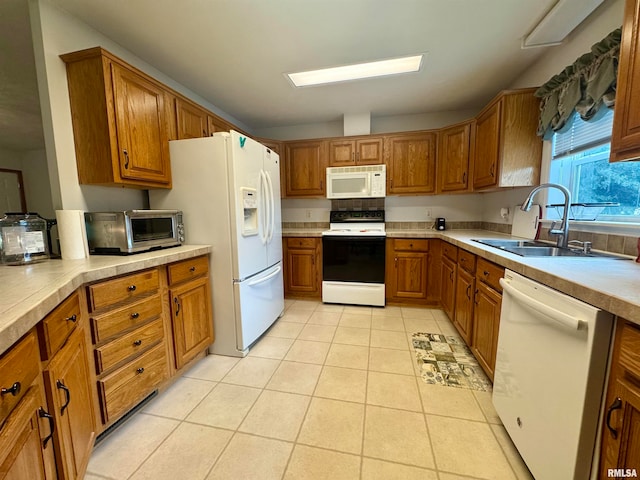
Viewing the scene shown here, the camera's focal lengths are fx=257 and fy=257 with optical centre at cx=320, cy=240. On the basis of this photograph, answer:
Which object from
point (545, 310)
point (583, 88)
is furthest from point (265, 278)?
point (583, 88)

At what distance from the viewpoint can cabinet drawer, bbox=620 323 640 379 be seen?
708 mm

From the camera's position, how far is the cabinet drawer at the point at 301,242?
10.9ft

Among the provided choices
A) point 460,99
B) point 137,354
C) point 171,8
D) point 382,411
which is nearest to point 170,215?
point 137,354

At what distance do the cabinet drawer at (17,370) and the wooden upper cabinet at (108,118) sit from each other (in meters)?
1.21

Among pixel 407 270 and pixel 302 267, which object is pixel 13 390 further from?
pixel 407 270

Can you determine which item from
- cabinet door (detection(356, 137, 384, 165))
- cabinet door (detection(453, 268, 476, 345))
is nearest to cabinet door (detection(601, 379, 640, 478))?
cabinet door (detection(453, 268, 476, 345))

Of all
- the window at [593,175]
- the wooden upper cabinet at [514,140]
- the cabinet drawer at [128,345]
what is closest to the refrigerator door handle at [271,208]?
the cabinet drawer at [128,345]

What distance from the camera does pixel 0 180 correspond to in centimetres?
446

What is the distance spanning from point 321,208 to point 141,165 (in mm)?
2391

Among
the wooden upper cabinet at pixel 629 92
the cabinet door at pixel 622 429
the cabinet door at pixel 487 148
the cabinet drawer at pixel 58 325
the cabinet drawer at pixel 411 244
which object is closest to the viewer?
the cabinet door at pixel 622 429

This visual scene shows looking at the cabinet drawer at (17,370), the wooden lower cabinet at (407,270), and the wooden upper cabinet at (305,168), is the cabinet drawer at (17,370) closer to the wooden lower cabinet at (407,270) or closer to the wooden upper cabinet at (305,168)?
the wooden lower cabinet at (407,270)

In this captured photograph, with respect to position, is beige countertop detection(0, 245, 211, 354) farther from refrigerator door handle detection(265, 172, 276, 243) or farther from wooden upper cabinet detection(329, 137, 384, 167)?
wooden upper cabinet detection(329, 137, 384, 167)

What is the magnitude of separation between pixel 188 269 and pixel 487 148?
2787 mm

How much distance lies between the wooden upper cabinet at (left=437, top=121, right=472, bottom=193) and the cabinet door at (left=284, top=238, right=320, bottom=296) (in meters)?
1.77
